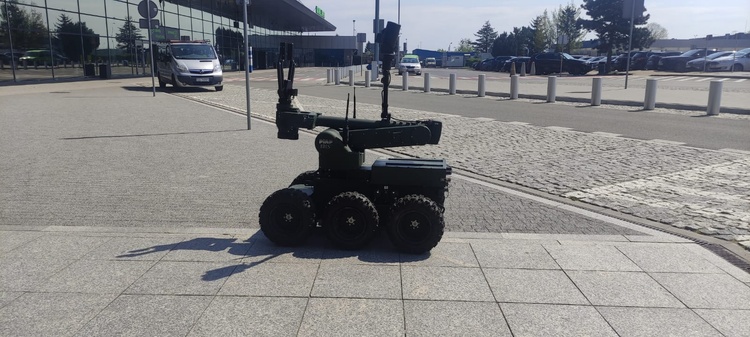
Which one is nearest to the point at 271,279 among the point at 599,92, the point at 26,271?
the point at 26,271

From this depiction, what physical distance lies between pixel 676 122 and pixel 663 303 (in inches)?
476

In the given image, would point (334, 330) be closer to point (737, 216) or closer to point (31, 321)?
point (31, 321)

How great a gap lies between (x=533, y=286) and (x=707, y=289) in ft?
4.18

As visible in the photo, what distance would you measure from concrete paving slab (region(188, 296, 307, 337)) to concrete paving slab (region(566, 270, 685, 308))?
207cm

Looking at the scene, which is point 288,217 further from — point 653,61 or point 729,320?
point 653,61

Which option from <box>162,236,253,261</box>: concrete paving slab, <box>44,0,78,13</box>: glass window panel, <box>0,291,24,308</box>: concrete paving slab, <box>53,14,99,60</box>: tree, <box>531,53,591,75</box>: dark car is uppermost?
<box>44,0,78,13</box>: glass window panel

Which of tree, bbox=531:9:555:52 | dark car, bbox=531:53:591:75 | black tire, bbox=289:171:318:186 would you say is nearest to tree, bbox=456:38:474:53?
tree, bbox=531:9:555:52

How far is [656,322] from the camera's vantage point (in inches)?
146

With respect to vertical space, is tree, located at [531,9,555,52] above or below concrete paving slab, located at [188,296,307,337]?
above

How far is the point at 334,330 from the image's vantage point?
139 inches

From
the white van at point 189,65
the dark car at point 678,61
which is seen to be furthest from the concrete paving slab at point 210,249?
the dark car at point 678,61

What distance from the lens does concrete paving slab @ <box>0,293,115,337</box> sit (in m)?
3.53

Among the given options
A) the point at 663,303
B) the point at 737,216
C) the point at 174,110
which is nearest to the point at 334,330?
the point at 663,303

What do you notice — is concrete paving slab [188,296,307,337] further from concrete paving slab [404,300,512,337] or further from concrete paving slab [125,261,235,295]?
concrete paving slab [404,300,512,337]
